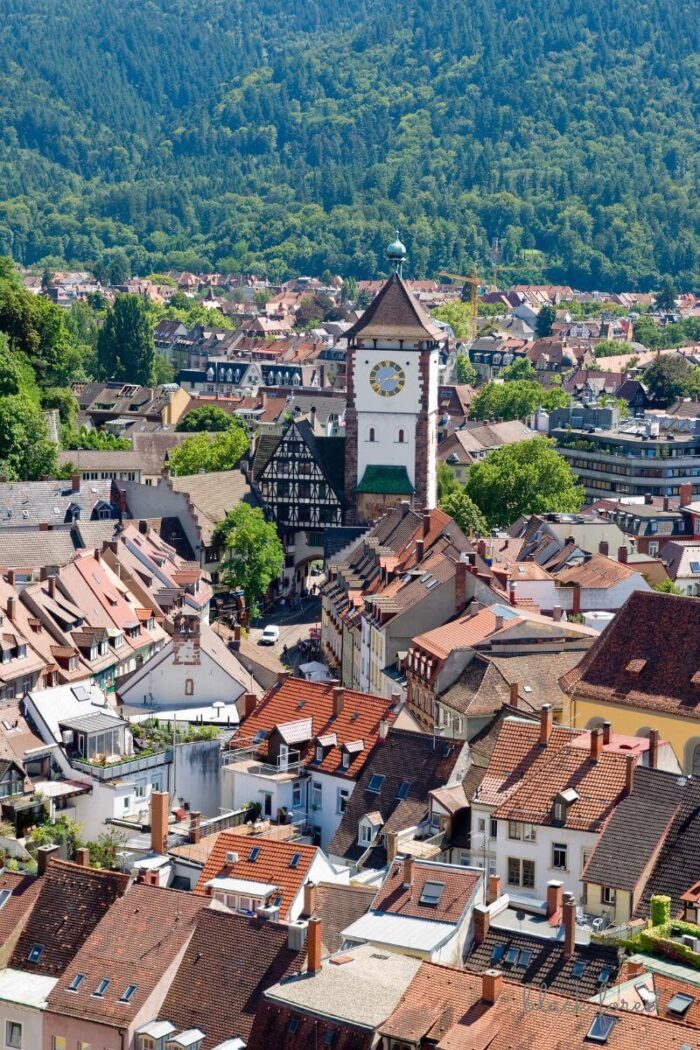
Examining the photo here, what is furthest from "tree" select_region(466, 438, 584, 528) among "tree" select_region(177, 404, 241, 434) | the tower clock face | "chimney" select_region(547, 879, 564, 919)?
"chimney" select_region(547, 879, 564, 919)

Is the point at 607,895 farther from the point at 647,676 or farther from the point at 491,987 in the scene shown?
the point at 647,676

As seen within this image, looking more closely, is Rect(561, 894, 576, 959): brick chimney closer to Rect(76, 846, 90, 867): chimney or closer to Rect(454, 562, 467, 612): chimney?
Rect(76, 846, 90, 867): chimney

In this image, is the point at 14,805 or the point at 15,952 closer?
the point at 15,952

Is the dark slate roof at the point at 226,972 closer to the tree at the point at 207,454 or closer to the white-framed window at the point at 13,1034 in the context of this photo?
the white-framed window at the point at 13,1034

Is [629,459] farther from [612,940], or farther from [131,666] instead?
[612,940]

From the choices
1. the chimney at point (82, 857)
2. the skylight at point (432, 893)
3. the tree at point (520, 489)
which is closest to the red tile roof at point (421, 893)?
the skylight at point (432, 893)

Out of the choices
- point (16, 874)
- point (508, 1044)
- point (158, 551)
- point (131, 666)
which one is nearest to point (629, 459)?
point (158, 551)

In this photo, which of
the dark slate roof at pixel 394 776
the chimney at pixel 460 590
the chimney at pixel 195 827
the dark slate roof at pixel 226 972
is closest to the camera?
the dark slate roof at pixel 226 972
